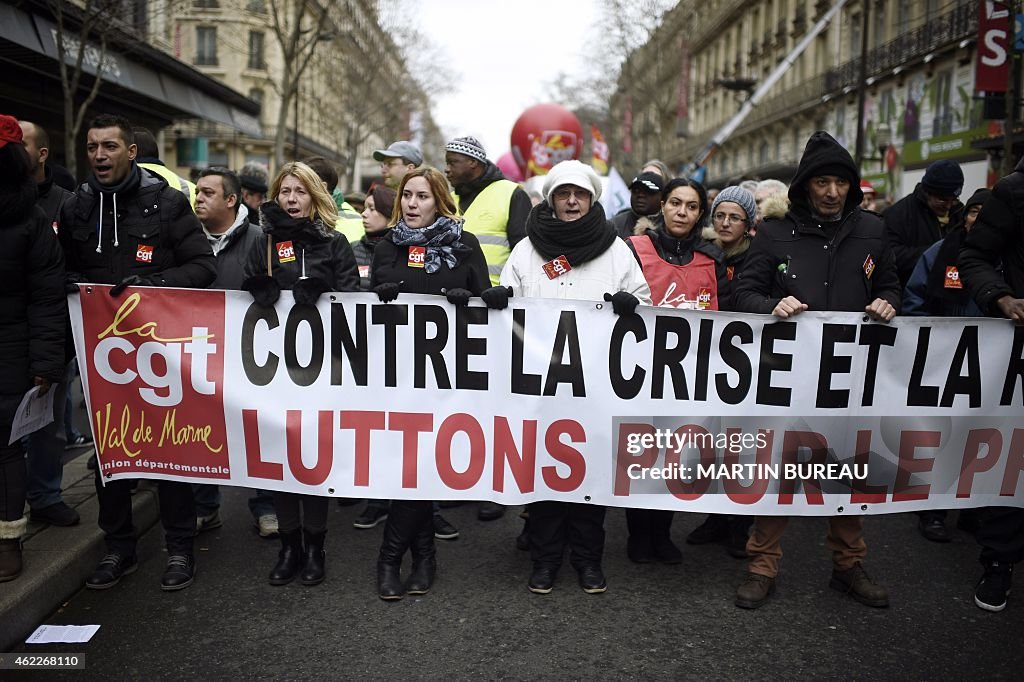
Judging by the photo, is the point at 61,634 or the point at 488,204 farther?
the point at 488,204

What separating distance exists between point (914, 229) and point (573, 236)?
3.07 meters

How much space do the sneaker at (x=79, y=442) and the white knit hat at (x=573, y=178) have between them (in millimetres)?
4412

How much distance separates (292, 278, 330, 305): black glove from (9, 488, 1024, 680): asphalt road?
4.50ft

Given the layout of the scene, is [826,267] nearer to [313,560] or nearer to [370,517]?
[313,560]

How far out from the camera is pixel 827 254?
4.20m

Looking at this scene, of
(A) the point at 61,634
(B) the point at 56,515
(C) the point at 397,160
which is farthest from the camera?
(C) the point at 397,160

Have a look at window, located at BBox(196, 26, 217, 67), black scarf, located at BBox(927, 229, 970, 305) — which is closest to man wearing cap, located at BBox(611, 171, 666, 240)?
black scarf, located at BBox(927, 229, 970, 305)

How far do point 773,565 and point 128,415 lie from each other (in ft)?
10.2

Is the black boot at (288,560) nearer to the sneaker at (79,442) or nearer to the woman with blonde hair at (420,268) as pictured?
the woman with blonde hair at (420,268)

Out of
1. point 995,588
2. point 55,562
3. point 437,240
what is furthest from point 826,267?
point 55,562

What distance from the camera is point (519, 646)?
3697 millimetres

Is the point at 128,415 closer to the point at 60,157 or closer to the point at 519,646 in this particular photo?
the point at 519,646

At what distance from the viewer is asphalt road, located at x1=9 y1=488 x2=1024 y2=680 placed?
11.5 ft

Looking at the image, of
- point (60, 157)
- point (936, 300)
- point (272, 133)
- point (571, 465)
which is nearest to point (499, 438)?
point (571, 465)
